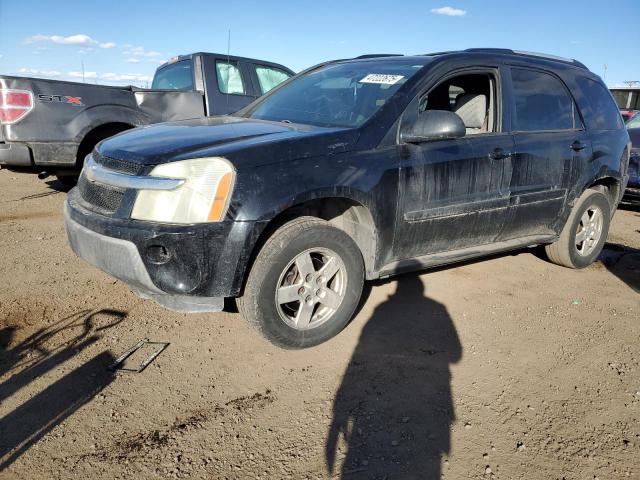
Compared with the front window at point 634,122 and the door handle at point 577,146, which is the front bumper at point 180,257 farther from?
the front window at point 634,122

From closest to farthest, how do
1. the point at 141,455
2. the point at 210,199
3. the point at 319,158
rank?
the point at 141,455 < the point at 210,199 < the point at 319,158

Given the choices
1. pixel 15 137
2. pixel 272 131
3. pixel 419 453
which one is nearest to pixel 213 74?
pixel 15 137

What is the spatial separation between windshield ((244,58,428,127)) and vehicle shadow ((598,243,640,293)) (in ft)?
9.62

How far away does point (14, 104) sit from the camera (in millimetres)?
5527

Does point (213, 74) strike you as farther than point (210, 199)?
Yes

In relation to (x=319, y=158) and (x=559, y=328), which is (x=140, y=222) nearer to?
(x=319, y=158)

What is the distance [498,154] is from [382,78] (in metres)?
1.03

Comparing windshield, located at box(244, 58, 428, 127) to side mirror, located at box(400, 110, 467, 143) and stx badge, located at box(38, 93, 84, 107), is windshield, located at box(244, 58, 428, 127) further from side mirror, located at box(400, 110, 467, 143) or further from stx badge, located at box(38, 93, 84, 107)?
stx badge, located at box(38, 93, 84, 107)

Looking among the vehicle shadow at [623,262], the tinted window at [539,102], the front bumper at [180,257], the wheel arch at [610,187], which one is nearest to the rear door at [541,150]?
the tinted window at [539,102]

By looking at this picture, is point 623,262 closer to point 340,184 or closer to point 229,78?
point 340,184

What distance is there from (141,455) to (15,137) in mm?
4708

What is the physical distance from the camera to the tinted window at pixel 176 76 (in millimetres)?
7363

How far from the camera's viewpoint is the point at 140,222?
8.82ft

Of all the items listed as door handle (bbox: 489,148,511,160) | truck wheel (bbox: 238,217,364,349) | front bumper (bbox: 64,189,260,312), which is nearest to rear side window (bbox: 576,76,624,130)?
door handle (bbox: 489,148,511,160)
